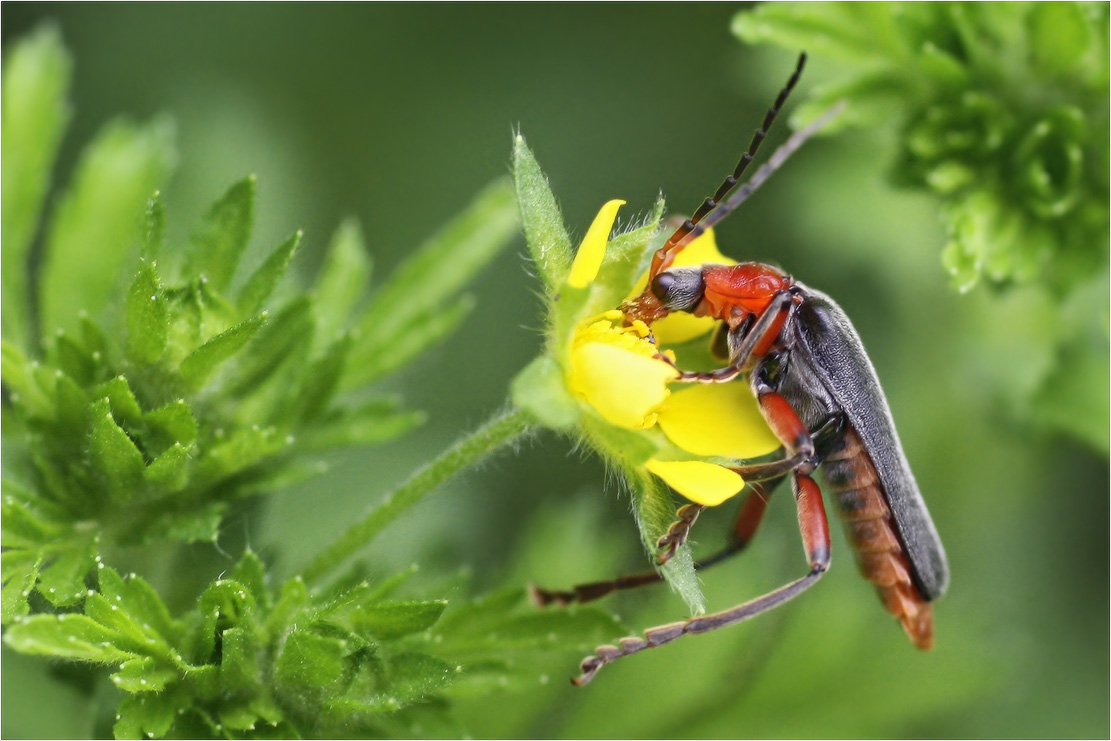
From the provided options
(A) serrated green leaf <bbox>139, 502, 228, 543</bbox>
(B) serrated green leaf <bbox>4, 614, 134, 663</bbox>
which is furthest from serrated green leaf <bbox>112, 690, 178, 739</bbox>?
(A) serrated green leaf <bbox>139, 502, 228, 543</bbox>

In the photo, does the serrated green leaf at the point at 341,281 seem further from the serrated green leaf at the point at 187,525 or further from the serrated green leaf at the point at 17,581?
the serrated green leaf at the point at 17,581

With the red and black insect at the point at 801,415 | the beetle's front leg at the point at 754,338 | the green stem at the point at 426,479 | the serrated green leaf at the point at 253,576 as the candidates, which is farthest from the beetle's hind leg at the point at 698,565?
the serrated green leaf at the point at 253,576

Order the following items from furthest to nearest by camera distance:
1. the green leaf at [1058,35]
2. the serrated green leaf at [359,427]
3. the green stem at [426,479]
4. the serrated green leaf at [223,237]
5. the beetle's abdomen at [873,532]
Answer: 1. the green leaf at [1058,35]
2. the beetle's abdomen at [873,532]
3. the serrated green leaf at [359,427]
4. the serrated green leaf at [223,237]
5. the green stem at [426,479]

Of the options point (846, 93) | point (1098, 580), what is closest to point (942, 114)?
point (846, 93)

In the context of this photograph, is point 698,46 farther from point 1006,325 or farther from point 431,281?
point 431,281

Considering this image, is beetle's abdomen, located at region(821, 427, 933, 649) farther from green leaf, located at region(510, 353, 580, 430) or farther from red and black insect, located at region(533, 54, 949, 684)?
green leaf, located at region(510, 353, 580, 430)

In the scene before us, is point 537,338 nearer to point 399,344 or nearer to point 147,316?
point 399,344
